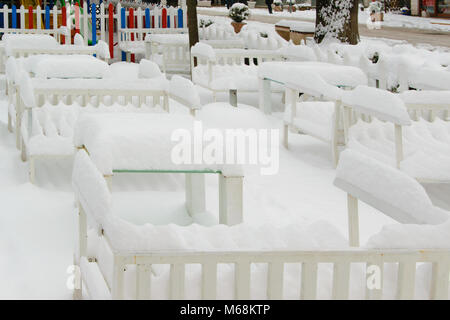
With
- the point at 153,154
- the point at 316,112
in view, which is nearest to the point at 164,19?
the point at 316,112

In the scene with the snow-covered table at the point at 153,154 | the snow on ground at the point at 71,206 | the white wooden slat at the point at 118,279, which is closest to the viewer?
the white wooden slat at the point at 118,279

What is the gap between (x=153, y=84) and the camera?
28.7ft

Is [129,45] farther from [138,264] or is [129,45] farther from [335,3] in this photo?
[138,264]

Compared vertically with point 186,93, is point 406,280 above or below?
below

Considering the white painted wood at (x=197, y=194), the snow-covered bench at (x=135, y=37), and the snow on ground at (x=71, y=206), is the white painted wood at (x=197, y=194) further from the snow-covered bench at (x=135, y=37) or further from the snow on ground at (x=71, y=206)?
the snow-covered bench at (x=135, y=37)

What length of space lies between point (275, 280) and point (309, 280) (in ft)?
0.41

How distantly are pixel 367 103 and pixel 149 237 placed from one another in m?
4.65

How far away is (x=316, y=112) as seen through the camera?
9.34 meters

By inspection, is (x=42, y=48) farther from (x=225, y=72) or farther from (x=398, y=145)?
(x=398, y=145)

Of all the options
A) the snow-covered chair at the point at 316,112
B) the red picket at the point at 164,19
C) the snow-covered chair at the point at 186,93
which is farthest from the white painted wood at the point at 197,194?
the red picket at the point at 164,19

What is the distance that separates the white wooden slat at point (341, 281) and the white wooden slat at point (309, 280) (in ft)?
0.26

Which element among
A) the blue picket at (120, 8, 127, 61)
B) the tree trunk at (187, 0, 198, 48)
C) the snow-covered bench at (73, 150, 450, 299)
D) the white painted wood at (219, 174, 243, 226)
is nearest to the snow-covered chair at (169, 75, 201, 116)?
the white painted wood at (219, 174, 243, 226)

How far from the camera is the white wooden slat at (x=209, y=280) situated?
3033mm
